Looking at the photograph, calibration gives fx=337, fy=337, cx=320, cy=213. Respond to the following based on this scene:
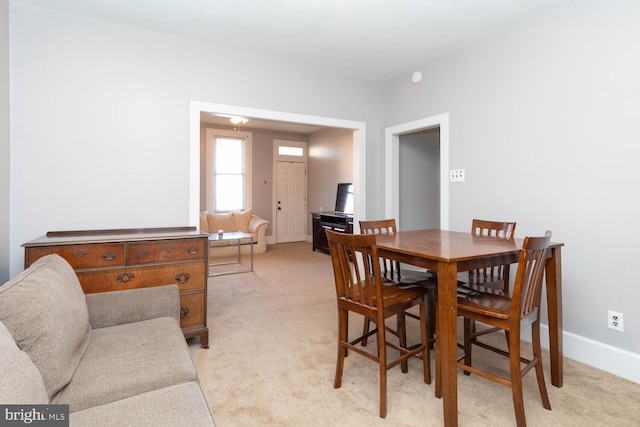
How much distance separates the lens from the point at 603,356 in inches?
91.8

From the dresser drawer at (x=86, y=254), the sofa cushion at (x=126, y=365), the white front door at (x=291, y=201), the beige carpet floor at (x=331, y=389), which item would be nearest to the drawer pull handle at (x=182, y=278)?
the dresser drawer at (x=86, y=254)

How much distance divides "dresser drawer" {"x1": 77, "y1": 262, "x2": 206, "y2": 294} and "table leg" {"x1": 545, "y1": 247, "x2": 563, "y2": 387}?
2.42 m

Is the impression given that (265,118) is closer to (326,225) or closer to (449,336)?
(449,336)

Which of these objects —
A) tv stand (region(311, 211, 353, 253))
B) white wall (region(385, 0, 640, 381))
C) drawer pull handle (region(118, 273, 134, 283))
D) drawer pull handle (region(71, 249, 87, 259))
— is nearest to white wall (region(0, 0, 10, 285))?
drawer pull handle (region(71, 249, 87, 259))

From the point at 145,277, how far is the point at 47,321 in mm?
1229

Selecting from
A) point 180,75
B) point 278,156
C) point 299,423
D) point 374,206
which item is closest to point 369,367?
point 299,423

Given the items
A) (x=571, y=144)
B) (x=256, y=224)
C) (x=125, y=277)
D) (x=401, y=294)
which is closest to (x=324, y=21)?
(x=571, y=144)

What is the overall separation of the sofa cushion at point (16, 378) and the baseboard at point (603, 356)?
3.12m

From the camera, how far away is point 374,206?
4.29 m

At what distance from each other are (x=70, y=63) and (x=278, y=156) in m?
5.57

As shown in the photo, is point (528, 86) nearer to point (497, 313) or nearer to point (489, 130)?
point (489, 130)

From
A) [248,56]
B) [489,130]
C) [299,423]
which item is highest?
[248,56]

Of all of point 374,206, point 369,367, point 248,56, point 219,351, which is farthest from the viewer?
point 374,206

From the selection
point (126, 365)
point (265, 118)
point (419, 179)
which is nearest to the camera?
point (126, 365)
